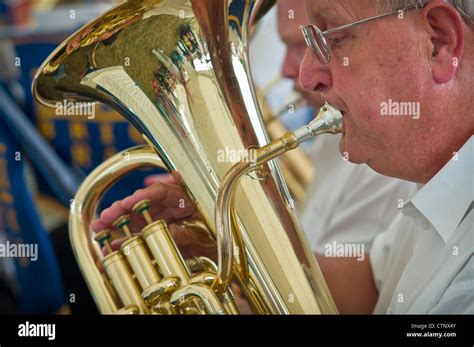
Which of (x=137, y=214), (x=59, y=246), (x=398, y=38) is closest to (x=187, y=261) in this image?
(x=137, y=214)

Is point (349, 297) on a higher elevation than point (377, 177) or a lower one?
lower

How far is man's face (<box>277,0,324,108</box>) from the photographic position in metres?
1.45

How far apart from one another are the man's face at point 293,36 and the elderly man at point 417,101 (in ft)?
1.14

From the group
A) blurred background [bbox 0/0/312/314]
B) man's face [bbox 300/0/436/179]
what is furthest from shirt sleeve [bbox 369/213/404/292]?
blurred background [bbox 0/0/312/314]

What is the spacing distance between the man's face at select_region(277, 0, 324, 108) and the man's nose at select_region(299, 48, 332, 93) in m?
0.33

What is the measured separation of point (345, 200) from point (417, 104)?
1.64 ft

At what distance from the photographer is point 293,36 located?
1.53 meters

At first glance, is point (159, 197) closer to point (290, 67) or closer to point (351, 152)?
point (351, 152)

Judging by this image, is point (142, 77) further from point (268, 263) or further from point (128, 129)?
point (128, 129)

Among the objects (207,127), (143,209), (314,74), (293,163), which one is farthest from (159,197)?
(293,163)

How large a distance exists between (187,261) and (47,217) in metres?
0.58

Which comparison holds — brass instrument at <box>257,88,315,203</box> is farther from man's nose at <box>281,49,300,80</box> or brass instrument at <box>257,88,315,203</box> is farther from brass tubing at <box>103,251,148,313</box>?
brass tubing at <box>103,251,148,313</box>

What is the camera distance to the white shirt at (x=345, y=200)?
1.41 metres

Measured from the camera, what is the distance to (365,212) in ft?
4.76
